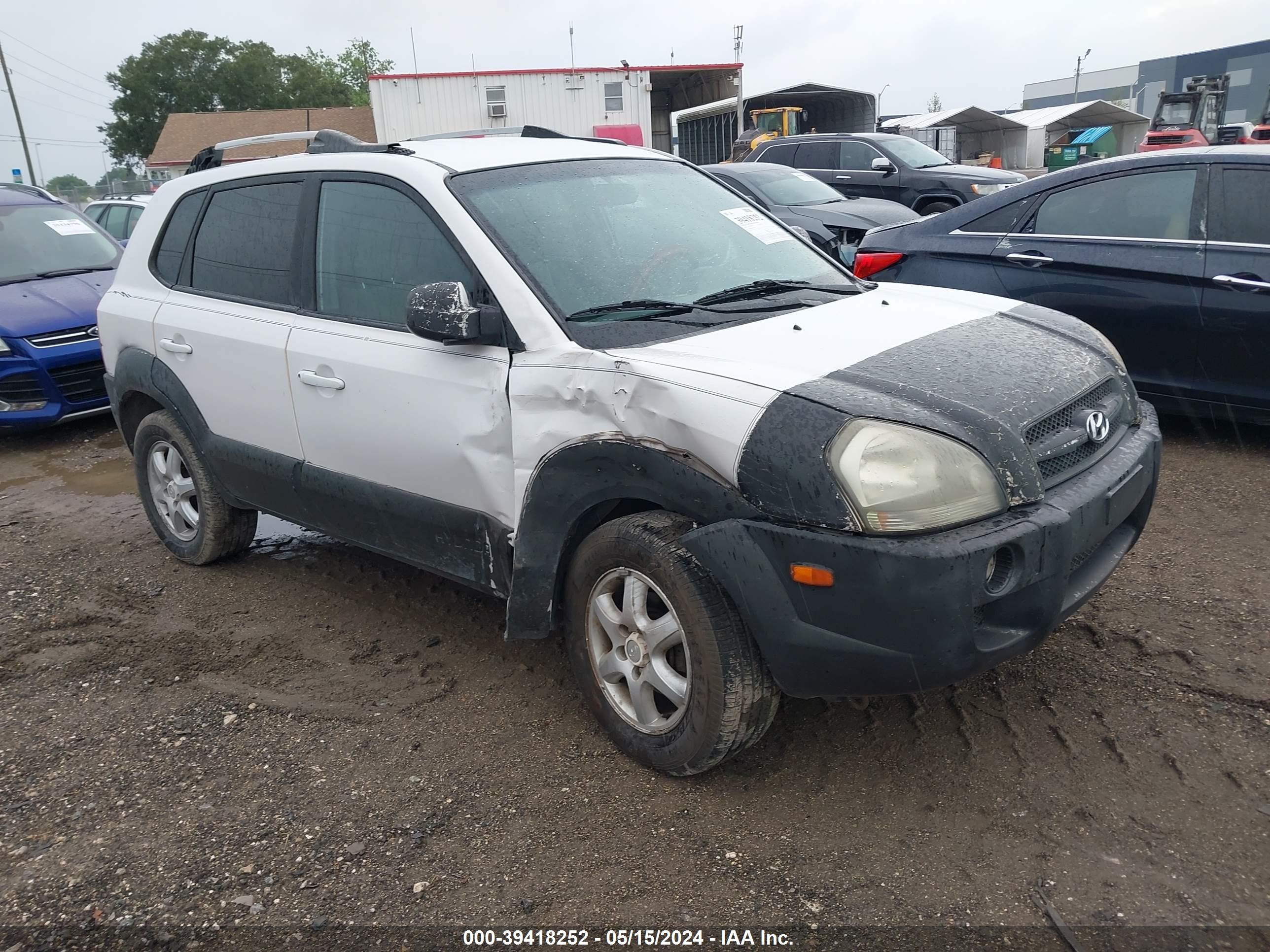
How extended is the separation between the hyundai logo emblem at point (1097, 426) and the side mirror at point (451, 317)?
1.78 m

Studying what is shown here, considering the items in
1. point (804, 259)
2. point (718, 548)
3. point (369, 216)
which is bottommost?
point (718, 548)

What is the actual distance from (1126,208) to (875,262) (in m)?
1.50

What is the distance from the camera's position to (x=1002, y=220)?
604 centimetres

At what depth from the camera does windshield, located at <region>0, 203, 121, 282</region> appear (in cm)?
820

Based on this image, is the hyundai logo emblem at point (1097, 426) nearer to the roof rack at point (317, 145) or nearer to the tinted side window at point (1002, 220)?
the roof rack at point (317, 145)

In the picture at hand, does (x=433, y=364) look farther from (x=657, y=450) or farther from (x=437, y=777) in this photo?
(x=437, y=777)

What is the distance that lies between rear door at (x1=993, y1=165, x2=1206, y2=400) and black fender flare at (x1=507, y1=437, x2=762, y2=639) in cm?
381

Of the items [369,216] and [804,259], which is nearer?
[369,216]

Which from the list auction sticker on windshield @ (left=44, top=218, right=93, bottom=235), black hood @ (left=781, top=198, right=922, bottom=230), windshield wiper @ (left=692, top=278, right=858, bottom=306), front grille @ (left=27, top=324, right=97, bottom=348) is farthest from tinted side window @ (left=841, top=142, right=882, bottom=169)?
windshield wiper @ (left=692, top=278, right=858, bottom=306)

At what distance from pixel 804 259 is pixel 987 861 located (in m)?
2.31

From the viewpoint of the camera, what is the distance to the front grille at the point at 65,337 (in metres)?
7.30

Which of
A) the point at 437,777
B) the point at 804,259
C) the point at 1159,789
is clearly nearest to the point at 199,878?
the point at 437,777

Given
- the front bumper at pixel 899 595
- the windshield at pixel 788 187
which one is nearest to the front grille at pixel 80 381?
the front bumper at pixel 899 595

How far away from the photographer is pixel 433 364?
10.7 ft
